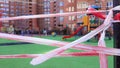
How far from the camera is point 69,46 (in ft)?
5.82

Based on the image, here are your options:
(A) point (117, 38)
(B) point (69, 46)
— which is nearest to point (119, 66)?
(A) point (117, 38)

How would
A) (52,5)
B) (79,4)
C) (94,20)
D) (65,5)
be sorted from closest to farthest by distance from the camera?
(94,20), (79,4), (65,5), (52,5)

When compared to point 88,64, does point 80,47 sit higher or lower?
higher

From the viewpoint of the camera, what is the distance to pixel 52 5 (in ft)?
147

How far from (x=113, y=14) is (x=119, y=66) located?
1.22ft

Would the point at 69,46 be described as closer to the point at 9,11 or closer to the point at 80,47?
the point at 80,47

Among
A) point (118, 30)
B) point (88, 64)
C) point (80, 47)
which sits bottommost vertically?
point (88, 64)

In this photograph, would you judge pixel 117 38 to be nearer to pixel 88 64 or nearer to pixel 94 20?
pixel 88 64

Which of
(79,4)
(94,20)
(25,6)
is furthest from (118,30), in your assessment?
(25,6)

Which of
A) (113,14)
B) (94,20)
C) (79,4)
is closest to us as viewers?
(113,14)

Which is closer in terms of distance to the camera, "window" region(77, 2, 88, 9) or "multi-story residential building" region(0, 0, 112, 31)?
"window" region(77, 2, 88, 9)

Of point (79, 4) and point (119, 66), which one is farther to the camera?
point (79, 4)

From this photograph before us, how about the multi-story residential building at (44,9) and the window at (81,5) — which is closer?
the window at (81,5)

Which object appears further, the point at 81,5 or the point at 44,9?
the point at 44,9
